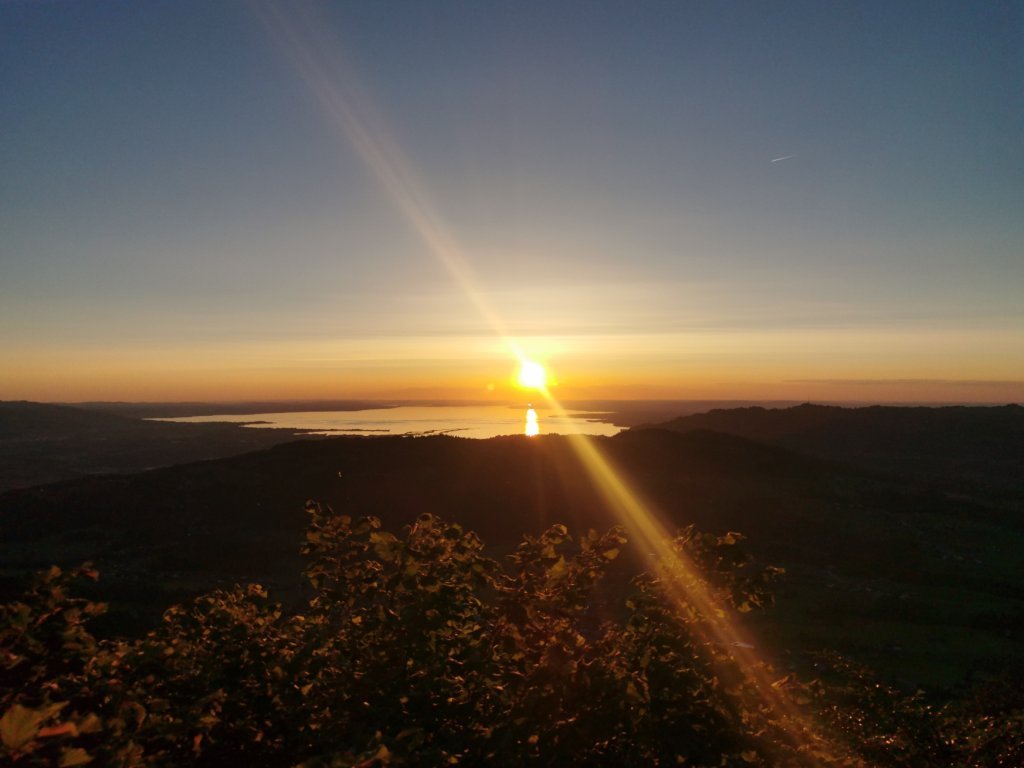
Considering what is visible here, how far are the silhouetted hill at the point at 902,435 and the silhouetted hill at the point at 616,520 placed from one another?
85.4 feet

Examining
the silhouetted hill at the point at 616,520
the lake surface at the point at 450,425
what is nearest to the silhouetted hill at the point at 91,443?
the lake surface at the point at 450,425

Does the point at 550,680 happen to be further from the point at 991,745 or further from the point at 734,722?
the point at 991,745

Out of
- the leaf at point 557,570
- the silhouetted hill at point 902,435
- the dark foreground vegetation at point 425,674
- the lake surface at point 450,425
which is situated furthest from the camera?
the lake surface at point 450,425

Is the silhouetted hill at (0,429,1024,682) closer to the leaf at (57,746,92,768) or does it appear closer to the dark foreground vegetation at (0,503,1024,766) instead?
the dark foreground vegetation at (0,503,1024,766)

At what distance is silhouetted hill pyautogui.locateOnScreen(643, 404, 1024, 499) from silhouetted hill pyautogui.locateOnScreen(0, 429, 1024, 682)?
85.4ft

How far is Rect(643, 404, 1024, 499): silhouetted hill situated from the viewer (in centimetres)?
6306

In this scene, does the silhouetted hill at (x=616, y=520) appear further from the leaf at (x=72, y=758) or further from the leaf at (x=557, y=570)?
the leaf at (x=72, y=758)

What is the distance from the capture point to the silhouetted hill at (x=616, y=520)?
2030 centimetres

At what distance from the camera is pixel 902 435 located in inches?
3017

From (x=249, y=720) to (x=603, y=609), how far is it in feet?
57.3

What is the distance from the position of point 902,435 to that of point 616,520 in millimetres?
59537

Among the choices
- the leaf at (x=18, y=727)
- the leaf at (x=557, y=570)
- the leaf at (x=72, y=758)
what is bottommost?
the leaf at (x=72, y=758)

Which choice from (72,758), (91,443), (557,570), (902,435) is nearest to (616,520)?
(557,570)

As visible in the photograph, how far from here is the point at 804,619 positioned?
20094mm
